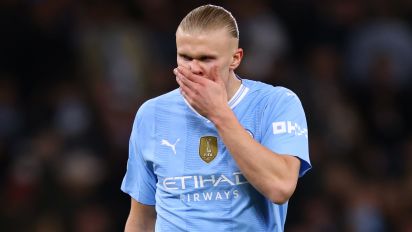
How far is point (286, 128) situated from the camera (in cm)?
404

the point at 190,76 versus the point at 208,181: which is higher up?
the point at 190,76

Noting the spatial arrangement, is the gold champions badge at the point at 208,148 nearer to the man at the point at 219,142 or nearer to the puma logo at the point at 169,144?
the man at the point at 219,142

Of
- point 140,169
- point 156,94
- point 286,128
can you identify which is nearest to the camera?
point 286,128

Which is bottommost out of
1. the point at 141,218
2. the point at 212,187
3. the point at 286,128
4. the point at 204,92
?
the point at 141,218

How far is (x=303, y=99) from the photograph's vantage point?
29.0ft

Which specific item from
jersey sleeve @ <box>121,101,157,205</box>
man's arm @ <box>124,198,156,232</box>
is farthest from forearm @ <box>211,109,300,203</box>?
man's arm @ <box>124,198,156,232</box>

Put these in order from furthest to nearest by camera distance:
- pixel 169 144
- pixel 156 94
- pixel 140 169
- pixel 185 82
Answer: pixel 156 94, pixel 140 169, pixel 169 144, pixel 185 82

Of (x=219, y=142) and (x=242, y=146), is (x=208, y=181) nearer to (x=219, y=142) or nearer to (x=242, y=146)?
(x=219, y=142)

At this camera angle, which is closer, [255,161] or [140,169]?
[255,161]

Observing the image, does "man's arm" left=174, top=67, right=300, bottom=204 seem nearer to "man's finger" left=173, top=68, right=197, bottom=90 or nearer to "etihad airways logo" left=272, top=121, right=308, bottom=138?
"man's finger" left=173, top=68, right=197, bottom=90

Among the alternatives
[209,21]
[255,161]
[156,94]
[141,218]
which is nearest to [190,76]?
[209,21]

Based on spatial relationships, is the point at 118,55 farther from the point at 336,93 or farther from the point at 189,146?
the point at 189,146

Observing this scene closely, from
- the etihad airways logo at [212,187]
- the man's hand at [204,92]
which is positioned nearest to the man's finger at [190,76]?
the man's hand at [204,92]

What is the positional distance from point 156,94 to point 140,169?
481 cm
